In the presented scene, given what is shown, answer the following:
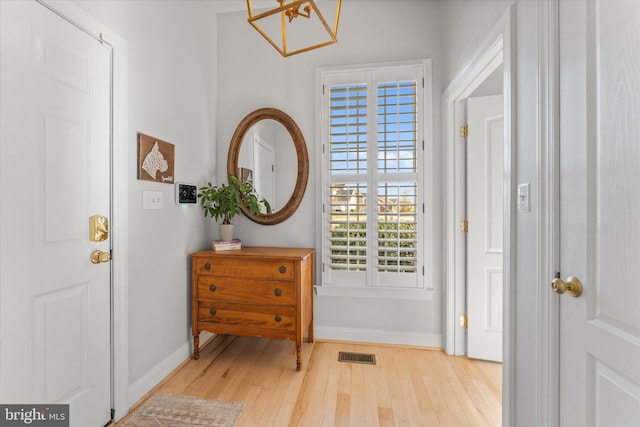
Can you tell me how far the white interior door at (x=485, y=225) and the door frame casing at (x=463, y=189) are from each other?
0.25 ft

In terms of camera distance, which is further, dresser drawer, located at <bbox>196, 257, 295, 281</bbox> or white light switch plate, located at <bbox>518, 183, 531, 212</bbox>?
dresser drawer, located at <bbox>196, 257, 295, 281</bbox>

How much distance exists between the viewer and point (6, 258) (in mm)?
1165

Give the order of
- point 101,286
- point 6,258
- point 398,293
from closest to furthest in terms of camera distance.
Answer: point 6,258, point 101,286, point 398,293

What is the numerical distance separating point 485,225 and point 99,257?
2.47 m

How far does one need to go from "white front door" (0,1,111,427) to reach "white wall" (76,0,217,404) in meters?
0.19

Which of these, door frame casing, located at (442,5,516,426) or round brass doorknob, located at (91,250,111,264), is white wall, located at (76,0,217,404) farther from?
door frame casing, located at (442,5,516,426)

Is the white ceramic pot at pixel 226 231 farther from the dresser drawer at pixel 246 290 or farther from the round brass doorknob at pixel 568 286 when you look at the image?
the round brass doorknob at pixel 568 286

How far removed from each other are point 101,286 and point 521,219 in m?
2.05

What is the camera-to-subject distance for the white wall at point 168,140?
179cm

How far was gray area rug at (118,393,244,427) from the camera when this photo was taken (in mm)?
1633

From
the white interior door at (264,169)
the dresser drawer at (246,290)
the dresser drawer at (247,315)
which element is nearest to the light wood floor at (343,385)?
the dresser drawer at (247,315)

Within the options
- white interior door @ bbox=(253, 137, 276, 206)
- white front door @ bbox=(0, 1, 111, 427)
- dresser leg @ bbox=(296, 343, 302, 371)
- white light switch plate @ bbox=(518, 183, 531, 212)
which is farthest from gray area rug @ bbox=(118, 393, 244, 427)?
white light switch plate @ bbox=(518, 183, 531, 212)

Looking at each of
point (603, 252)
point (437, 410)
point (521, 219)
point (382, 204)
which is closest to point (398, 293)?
point (382, 204)

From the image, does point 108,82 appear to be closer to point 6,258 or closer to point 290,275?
point 6,258
